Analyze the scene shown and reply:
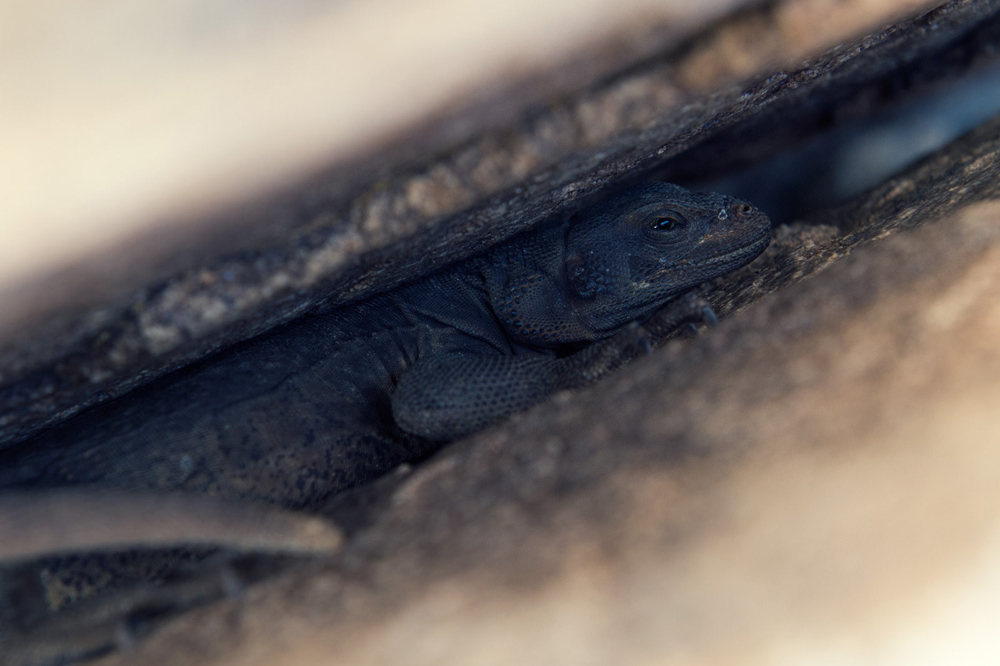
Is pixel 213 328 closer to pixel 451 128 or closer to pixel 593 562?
pixel 451 128

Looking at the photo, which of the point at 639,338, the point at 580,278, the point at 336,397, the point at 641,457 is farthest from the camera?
the point at 580,278

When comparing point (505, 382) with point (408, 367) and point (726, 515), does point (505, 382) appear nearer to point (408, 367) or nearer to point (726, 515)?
point (408, 367)

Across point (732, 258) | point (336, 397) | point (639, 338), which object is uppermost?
point (336, 397)

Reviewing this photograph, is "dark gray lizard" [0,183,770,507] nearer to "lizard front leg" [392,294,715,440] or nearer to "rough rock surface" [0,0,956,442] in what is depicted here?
"lizard front leg" [392,294,715,440]

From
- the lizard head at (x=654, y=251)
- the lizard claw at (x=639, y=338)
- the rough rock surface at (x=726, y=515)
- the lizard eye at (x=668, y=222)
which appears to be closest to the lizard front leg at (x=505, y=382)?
the lizard claw at (x=639, y=338)

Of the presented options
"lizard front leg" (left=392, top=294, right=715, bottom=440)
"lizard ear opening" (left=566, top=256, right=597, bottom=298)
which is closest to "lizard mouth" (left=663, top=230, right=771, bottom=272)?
"lizard ear opening" (left=566, top=256, right=597, bottom=298)

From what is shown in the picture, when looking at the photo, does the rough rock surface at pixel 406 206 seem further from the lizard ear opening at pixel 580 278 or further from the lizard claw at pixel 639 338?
the lizard ear opening at pixel 580 278

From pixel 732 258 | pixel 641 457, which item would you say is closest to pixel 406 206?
pixel 641 457

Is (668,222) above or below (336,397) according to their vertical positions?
below

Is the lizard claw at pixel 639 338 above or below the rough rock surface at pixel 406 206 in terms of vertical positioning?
below
